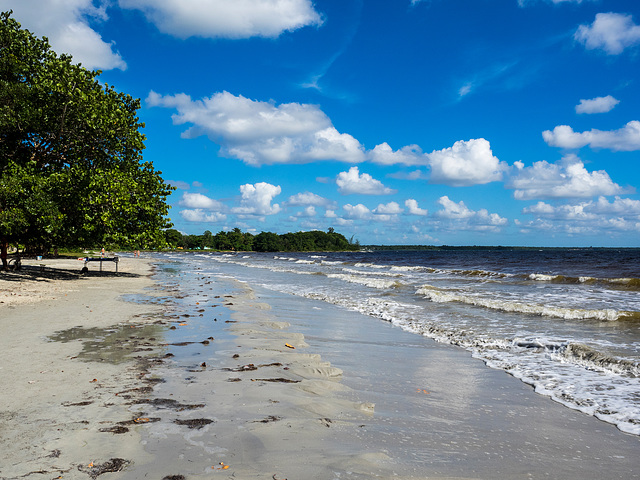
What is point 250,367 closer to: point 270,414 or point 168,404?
point 168,404

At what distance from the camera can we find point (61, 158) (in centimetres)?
2075

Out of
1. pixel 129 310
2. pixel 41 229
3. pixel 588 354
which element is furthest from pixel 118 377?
pixel 41 229

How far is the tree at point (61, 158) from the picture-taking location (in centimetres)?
1759

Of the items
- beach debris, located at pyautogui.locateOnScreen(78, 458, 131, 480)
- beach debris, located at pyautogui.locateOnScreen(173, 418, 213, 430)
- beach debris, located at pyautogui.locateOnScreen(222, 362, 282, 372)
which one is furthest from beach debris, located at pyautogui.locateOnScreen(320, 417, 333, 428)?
beach debris, located at pyautogui.locateOnScreen(222, 362, 282, 372)

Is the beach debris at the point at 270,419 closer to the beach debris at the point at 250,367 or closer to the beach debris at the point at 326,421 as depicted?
the beach debris at the point at 326,421

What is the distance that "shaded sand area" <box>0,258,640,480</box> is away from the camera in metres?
3.67

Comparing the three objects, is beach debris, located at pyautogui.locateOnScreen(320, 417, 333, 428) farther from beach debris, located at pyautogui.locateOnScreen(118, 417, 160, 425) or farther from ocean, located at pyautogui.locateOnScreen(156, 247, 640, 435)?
ocean, located at pyautogui.locateOnScreen(156, 247, 640, 435)

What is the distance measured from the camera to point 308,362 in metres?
7.48

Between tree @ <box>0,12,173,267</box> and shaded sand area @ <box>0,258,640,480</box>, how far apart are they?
1013 centimetres

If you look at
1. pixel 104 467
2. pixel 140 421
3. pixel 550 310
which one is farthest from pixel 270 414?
pixel 550 310

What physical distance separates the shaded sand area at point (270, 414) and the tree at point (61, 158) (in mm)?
10125

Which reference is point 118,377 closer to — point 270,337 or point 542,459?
point 270,337

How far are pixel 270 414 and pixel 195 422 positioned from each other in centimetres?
84

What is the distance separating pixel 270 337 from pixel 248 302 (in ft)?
22.3
